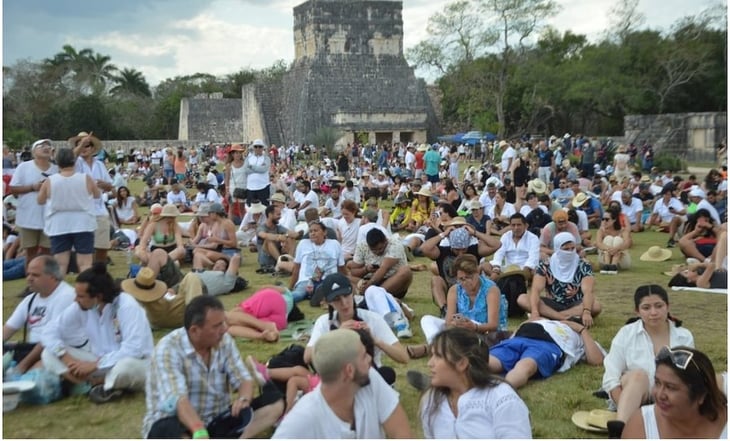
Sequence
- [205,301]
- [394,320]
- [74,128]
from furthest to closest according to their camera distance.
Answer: [74,128]
[394,320]
[205,301]

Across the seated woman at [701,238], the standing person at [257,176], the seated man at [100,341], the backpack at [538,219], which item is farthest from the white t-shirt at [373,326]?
the standing person at [257,176]

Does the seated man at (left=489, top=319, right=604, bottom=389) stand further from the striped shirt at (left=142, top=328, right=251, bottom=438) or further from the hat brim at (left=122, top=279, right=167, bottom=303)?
the hat brim at (left=122, top=279, right=167, bottom=303)

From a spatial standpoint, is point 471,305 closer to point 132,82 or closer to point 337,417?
point 337,417

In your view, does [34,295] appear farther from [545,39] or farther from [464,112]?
[545,39]

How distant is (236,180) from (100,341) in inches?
339

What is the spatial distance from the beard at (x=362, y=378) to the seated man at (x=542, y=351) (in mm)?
2065

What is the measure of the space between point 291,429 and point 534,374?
263cm

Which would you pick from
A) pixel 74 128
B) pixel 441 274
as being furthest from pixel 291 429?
pixel 74 128

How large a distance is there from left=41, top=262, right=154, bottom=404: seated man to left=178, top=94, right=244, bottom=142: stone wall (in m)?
50.1

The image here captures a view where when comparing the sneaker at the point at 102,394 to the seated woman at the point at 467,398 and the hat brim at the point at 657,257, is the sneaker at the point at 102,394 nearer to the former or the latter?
the seated woman at the point at 467,398

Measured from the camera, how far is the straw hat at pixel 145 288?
654 cm

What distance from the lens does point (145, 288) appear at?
6633mm

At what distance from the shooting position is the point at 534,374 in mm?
5465

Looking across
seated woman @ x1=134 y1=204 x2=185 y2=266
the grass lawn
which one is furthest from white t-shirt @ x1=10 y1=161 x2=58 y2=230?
seated woman @ x1=134 y1=204 x2=185 y2=266
